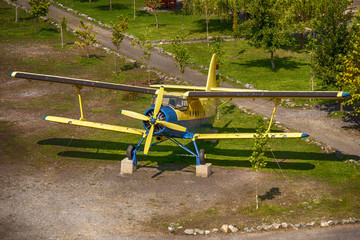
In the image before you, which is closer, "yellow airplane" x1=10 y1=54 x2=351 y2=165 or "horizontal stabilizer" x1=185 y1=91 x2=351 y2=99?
"horizontal stabilizer" x1=185 y1=91 x2=351 y2=99

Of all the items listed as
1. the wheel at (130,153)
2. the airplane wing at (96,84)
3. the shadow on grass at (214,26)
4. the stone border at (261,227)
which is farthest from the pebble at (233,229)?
the shadow on grass at (214,26)

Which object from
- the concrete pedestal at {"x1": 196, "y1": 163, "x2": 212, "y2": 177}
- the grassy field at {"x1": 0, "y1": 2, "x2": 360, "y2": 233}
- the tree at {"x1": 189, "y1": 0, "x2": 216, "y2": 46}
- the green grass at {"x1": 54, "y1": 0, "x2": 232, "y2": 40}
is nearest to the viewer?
the grassy field at {"x1": 0, "y1": 2, "x2": 360, "y2": 233}

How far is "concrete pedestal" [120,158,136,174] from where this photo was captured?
98.7 feet

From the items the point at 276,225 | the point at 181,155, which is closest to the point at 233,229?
the point at 276,225

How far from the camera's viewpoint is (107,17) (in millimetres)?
78812

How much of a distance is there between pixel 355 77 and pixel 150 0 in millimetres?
44153

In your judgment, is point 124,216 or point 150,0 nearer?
point 124,216

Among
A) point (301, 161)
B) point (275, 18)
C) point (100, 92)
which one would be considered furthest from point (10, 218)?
point (275, 18)

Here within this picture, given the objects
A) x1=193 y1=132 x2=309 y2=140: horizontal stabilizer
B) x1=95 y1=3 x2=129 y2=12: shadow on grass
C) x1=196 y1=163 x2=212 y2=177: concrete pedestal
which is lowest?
x1=196 y1=163 x2=212 y2=177: concrete pedestal

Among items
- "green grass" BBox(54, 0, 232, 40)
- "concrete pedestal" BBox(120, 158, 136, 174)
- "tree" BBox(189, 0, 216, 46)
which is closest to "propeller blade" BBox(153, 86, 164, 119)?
"concrete pedestal" BBox(120, 158, 136, 174)

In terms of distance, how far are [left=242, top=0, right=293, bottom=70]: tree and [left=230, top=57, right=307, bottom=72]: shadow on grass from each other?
453 cm

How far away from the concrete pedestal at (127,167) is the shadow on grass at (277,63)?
3119cm

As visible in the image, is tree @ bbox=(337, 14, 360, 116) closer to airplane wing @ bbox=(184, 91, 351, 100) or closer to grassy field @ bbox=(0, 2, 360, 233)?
grassy field @ bbox=(0, 2, 360, 233)

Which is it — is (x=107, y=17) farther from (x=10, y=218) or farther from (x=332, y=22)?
(x=10, y=218)
